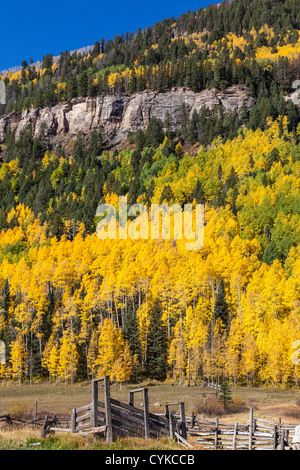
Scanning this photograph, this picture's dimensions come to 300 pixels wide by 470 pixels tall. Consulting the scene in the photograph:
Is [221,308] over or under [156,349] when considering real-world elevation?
over

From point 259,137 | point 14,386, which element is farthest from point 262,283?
point 259,137

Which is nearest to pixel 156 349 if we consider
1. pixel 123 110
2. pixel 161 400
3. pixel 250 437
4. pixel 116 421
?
pixel 161 400

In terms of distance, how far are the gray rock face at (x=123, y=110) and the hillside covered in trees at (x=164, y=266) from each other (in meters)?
28.0

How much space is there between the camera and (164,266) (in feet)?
244

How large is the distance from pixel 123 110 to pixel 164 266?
13367 cm

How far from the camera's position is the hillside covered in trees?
6031 cm

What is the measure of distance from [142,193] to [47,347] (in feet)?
198

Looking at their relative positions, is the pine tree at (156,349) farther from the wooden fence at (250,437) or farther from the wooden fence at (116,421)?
the wooden fence at (116,421)

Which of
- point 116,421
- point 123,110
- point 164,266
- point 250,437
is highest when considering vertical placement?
point 123,110

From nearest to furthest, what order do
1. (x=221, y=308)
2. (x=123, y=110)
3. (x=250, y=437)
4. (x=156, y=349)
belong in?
(x=250, y=437), (x=156, y=349), (x=221, y=308), (x=123, y=110)

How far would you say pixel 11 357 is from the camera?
65.8 metres

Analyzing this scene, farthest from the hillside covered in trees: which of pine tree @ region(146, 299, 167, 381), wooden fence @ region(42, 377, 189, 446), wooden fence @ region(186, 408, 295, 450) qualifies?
wooden fence @ region(42, 377, 189, 446)

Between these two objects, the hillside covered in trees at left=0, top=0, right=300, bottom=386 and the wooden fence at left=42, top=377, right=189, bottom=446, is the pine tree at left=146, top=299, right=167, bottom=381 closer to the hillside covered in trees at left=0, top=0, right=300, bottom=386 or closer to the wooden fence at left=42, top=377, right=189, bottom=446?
the hillside covered in trees at left=0, top=0, right=300, bottom=386

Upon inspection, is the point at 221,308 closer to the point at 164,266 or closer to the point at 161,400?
the point at 164,266
